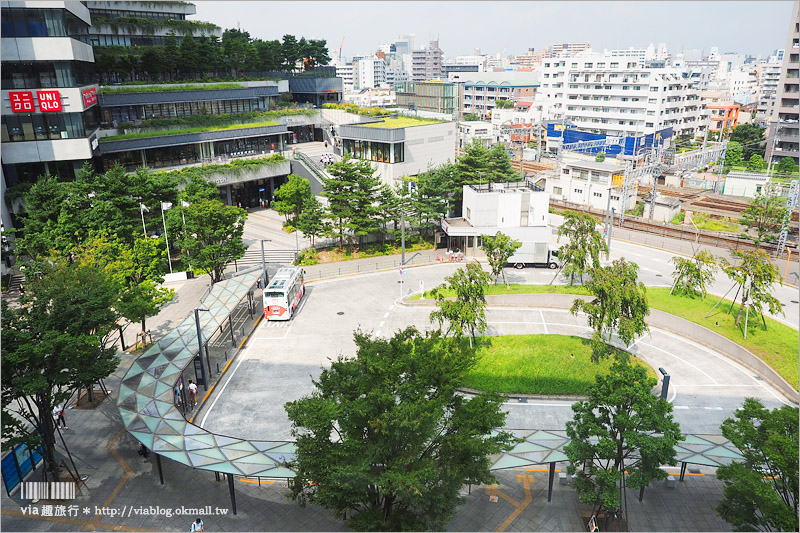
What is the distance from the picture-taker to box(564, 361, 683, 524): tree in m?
16.3

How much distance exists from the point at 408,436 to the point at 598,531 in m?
8.02

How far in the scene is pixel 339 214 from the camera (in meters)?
45.5

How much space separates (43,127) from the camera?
42750 mm

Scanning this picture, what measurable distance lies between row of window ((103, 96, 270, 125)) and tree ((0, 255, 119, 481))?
38944 mm

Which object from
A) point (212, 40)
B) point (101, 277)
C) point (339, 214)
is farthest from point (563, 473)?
point (212, 40)

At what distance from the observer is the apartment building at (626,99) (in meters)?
98.9

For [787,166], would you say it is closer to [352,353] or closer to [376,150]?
[376,150]

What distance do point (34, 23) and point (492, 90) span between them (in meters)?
121

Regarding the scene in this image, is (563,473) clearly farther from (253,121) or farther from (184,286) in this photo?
(253,121)

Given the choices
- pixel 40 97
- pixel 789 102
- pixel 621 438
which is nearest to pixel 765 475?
pixel 621 438

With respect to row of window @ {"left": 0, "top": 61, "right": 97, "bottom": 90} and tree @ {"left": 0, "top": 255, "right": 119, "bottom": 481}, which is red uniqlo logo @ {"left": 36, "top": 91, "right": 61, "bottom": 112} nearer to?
row of window @ {"left": 0, "top": 61, "right": 97, "bottom": 90}

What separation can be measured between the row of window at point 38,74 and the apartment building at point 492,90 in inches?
4441

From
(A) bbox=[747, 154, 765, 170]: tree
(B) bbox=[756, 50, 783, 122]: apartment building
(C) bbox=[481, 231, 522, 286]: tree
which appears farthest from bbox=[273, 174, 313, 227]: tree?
(B) bbox=[756, 50, 783, 122]: apartment building

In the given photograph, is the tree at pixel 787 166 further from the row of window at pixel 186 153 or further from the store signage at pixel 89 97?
the store signage at pixel 89 97
